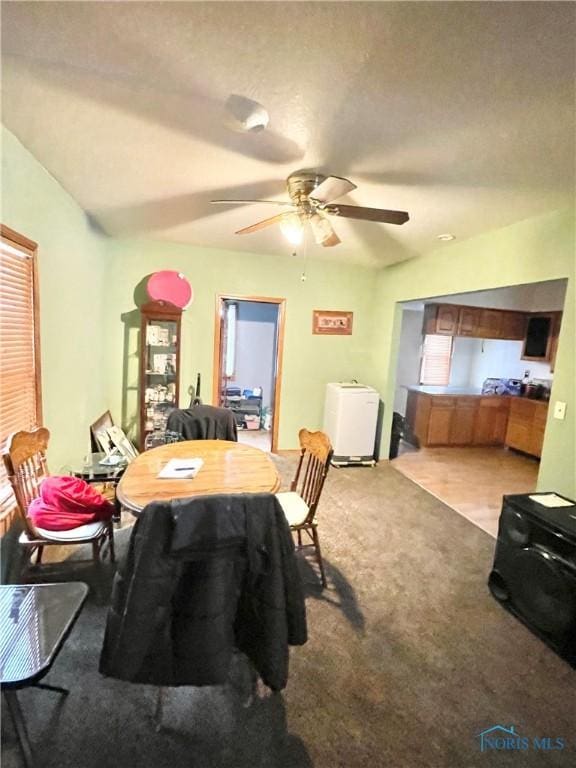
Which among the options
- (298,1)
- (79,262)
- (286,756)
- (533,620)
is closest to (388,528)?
(533,620)

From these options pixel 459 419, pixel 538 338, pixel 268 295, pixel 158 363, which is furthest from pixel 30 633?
pixel 538 338

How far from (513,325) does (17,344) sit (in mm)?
6120

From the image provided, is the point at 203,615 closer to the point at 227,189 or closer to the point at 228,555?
the point at 228,555

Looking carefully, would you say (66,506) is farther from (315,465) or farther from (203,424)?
(315,465)

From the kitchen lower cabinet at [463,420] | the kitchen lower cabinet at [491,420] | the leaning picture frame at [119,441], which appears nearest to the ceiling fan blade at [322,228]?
the leaning picture frame at [119,441]

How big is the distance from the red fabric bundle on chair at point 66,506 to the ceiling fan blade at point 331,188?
2.13 meters

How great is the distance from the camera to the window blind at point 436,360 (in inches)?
235

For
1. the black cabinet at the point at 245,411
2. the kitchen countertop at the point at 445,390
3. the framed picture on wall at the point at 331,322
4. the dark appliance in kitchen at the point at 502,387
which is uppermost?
the framed picture on wall at the point at 331,322

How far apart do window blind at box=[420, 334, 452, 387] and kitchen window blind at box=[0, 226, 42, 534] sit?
5.37 meters

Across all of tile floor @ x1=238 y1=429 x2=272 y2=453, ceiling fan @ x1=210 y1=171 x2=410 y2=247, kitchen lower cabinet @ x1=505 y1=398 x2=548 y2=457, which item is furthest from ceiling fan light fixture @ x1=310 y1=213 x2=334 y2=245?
kitchen lower cabinet @ x1=505 y1=398 x2=548 y2=457

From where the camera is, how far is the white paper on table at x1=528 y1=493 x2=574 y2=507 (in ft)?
6.98

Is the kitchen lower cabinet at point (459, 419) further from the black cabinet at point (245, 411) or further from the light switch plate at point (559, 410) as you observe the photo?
the light switch plate at point (559, 410)

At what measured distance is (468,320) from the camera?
5395 millimetres

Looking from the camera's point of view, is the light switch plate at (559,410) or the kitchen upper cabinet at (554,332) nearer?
the light switch plate at (559,410)
